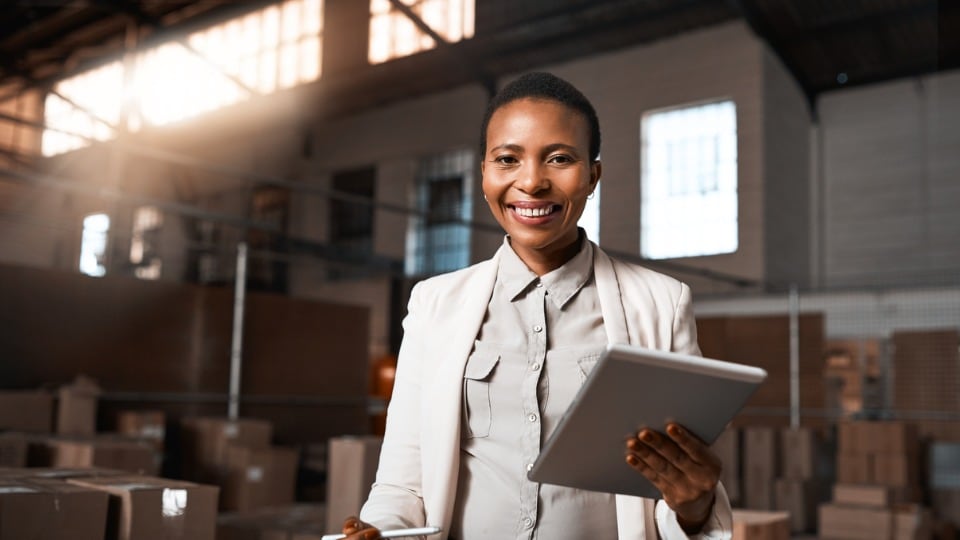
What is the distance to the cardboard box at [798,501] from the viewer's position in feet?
17.3

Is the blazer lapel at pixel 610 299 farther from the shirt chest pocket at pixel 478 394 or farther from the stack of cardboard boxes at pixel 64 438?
the stack of cardboard boxes at pixel 64 438

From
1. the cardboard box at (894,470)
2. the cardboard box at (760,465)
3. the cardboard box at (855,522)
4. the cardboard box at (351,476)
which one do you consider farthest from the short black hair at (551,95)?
the cardboard box at (760,465)

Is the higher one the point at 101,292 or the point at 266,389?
the point at 101,292

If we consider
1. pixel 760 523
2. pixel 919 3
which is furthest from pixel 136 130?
pixel 760 523

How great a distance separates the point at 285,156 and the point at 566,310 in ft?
38.9

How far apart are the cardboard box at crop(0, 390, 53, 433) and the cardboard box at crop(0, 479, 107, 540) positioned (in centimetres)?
229

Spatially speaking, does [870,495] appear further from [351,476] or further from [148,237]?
[148,237]

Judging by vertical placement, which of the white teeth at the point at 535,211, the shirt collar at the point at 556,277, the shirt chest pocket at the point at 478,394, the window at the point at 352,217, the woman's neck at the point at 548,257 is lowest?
the shirt chest pocket at the point at 478,394

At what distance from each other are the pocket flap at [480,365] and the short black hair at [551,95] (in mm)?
293

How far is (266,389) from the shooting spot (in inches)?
227

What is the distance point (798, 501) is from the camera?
5305mm

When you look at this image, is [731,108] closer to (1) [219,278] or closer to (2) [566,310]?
(1) [219,278]

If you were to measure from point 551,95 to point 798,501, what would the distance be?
4849 mm

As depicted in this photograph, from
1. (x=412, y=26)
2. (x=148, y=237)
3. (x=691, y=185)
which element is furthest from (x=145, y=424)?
(x=148, y=237)
